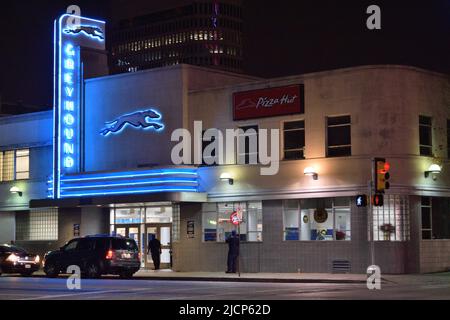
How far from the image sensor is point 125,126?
143 ft

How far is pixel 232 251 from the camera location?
1480 inches

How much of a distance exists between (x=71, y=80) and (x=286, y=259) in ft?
51.4

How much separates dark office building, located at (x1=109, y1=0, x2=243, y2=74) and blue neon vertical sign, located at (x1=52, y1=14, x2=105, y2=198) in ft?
442

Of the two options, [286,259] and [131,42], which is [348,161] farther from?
[131,42]

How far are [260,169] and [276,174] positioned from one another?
2.85 feet

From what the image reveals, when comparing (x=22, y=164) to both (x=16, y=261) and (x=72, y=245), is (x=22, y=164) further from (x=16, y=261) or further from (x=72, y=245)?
(x=72, y=245)

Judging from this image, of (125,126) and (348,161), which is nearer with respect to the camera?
(348,161)

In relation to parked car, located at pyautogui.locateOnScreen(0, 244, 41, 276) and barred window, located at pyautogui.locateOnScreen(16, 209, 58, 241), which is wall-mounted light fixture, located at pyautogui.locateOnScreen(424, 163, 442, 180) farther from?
barred window, located at pyautogui.locateOnScreen(16, 209, 58, 241)

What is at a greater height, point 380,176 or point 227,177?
point 227,177

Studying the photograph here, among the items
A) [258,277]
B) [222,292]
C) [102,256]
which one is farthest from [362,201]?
[102,256]

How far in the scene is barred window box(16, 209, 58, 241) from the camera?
157ft

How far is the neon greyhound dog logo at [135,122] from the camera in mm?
42062
